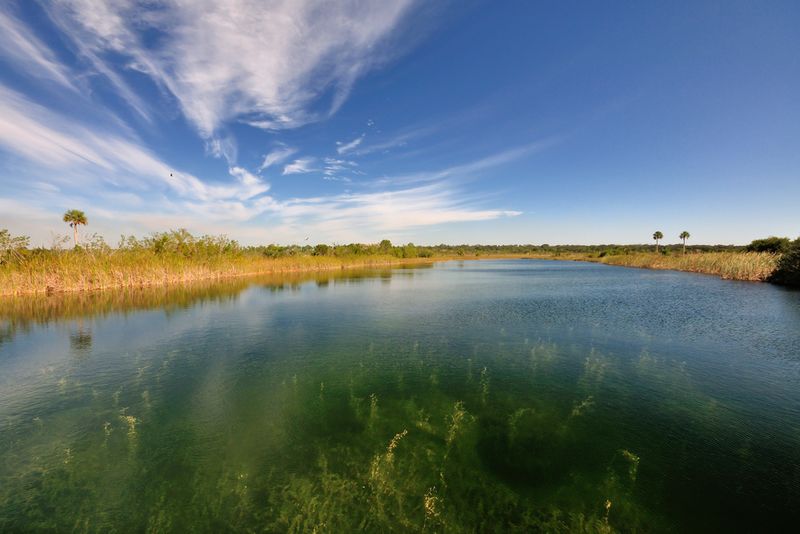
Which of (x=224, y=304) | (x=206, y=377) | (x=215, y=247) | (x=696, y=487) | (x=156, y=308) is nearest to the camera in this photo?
(x=696, y=487)

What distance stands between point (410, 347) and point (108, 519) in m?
12.2

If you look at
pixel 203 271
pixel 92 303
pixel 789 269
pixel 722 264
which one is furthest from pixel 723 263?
pixel 92 303

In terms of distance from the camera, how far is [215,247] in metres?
57.2

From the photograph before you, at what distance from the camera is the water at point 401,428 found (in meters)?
6.56

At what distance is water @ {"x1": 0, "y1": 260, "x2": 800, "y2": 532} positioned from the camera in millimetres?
6562

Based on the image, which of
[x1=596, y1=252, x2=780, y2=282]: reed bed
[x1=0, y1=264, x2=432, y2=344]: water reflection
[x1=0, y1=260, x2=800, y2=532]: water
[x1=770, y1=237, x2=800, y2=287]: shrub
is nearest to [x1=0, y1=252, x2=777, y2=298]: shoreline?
[x1=596, y1=252, x2=780, y2=282]: reed bed

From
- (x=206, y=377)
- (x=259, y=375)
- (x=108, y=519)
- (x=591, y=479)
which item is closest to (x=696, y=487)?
(x=591, y=479)

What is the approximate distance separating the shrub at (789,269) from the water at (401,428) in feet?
105

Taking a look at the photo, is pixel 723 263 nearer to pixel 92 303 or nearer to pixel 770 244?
pixel 770 244

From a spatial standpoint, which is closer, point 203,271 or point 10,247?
point 10,247

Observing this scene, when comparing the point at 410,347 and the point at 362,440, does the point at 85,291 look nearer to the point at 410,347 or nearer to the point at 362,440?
the point at 410,347

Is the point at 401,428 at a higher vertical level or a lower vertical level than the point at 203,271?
lower

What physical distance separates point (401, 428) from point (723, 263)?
2738 inches

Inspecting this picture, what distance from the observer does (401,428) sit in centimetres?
950
